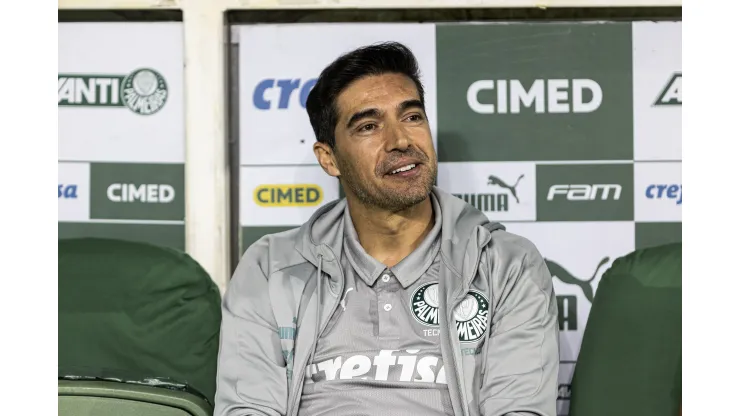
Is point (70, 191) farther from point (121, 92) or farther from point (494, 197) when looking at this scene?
point (494, 197)

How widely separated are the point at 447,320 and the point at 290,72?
93 centimetres

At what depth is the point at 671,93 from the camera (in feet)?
7.42

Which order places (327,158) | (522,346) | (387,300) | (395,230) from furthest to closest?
(327,158) < (395,230) < (387,300) < (522,346)

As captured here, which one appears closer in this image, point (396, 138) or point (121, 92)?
point (396, 138)

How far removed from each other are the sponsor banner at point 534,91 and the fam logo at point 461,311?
0.61m

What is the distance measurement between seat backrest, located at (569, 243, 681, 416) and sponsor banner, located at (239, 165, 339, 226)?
0.82m

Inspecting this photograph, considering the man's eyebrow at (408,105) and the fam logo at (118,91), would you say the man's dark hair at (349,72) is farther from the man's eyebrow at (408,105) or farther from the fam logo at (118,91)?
the fam logo at (118,91)

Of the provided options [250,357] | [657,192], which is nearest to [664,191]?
[657,192]

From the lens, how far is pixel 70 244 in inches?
83.4

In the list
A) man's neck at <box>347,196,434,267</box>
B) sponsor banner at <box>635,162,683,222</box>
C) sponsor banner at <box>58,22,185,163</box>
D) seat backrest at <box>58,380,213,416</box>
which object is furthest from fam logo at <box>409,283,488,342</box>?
sponsor banner at <box>58,22,185,163</box>

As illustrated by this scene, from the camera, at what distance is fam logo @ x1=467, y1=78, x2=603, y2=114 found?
2273 mm

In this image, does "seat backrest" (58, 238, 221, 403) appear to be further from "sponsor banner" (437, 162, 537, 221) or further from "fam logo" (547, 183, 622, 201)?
"fam logo" (547, 183, 622, 201)

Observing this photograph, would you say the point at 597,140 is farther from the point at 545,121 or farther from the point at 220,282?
the point at 220,282

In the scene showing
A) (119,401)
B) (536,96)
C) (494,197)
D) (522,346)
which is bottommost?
(119,401)
